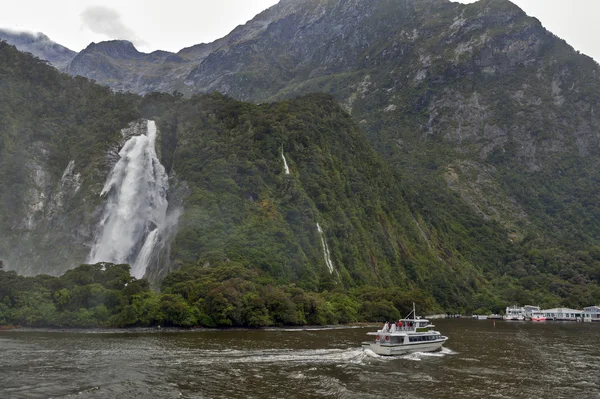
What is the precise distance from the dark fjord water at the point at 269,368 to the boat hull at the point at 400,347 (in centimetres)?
107

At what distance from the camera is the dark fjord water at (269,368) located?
3297cm

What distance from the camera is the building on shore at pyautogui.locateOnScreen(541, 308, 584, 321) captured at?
4737 inches

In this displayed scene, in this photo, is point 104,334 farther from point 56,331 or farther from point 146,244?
point 146,244

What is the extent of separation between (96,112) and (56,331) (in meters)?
86.4

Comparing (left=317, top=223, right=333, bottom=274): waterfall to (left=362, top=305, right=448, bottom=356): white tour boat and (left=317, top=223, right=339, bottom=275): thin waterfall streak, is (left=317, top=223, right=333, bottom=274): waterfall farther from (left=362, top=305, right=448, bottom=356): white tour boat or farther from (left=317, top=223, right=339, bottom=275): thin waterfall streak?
(left=362, top=305, right=448, bottom=356): white tour boat

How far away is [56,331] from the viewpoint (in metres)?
63.2

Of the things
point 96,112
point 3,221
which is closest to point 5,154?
point 3,221

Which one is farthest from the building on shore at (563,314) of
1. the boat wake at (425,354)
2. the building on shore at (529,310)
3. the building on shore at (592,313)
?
the boat wake at (425,354)

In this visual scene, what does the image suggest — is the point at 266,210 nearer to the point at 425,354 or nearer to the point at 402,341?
the point at 402,341

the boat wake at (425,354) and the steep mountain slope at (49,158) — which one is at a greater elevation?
the steep mountain slope at (49,158)

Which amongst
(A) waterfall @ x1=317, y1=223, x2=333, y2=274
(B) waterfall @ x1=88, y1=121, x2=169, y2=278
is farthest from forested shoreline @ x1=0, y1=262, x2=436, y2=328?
(A) waterfall @ x1=317, y1=223, x2=333, y2=274

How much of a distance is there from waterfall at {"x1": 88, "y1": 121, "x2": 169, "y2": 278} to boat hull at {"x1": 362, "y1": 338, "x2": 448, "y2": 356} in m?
58.4

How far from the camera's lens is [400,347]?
169 ft

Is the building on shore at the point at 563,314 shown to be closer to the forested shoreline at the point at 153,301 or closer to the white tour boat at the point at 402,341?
the forested shoreline at the point at 153,301
